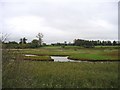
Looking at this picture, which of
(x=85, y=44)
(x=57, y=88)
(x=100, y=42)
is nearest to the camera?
(x=57, y=88)

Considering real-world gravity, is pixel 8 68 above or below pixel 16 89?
above

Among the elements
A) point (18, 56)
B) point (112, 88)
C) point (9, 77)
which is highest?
point (18, 56)

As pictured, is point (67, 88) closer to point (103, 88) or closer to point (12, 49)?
point (103, 88)

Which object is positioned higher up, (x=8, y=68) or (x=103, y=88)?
(x=8, y=68)

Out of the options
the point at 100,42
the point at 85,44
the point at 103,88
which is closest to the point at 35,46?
the point at 85,44

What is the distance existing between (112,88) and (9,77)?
15.5 feet

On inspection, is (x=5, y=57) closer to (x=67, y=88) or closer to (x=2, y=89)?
(x=2, y=89)

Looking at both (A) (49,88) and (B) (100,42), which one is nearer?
(A) (49,88)

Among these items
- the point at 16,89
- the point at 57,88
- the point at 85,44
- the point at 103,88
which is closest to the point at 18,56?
the point at 16,89

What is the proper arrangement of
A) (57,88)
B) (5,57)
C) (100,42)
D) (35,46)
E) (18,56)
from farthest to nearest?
(100,42)
(35,46)
(57,88)
(18,56)
(5,57)

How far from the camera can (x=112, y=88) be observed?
35.3 feet

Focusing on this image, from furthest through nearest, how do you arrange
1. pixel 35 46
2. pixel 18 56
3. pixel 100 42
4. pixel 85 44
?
pixel 100 42, pixel 85 44, pixel 35 46, pixel 18 56

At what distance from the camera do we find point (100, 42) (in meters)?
111

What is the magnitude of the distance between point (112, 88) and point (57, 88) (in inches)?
102
